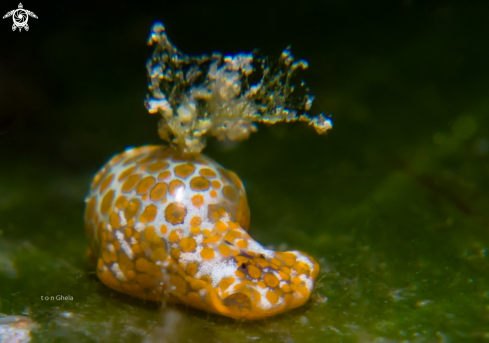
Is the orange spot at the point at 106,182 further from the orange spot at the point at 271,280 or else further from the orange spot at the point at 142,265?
the orange spot at the point at 271,280

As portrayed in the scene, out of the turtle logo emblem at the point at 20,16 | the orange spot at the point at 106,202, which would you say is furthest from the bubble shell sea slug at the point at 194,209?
the turtle logo emblem at the point at 20,16

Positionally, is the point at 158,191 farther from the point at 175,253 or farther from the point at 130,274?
the point at 130,274

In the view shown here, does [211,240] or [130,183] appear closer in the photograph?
[211,240]

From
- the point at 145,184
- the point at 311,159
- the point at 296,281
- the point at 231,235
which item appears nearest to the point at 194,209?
the point at 231,235

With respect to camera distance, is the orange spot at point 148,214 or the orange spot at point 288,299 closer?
the orange spot at point 288,299

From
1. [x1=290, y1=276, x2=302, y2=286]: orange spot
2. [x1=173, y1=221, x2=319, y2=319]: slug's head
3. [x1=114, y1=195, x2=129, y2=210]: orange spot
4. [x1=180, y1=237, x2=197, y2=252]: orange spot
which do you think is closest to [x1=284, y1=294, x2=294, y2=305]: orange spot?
[x1=173, y1=221, x2=319, y2=319]: slug's head
